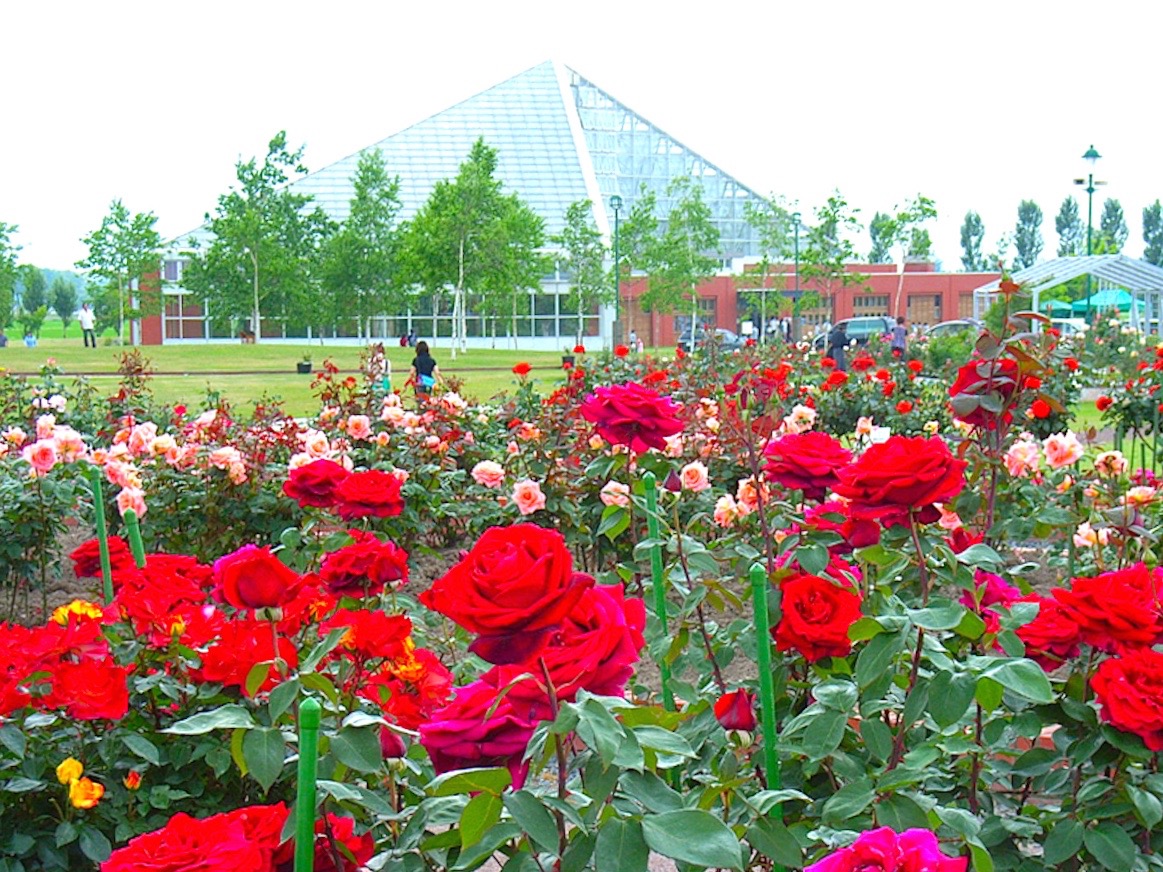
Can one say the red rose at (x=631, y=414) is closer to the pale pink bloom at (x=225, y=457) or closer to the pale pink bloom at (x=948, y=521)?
the pale pink bloom at (x=948, y=521)

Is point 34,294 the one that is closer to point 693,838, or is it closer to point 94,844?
point 94,844

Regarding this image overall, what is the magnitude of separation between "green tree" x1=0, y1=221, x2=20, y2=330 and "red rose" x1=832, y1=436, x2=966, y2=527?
46281 millimetres

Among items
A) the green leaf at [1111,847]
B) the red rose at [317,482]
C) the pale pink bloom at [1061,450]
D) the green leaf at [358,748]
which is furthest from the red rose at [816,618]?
the pale pink bloom at [1061,450]

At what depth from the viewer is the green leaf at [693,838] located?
98 centimetres

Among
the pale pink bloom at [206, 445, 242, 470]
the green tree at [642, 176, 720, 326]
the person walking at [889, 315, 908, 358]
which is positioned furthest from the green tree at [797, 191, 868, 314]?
the pale pink bloom at [206, 445, 242, 470]

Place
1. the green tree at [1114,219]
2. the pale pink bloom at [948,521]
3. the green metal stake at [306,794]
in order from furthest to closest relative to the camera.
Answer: the green tree at [1114,219] → the pale pink bloom at [948,521] → the green metal stake at [306,794]

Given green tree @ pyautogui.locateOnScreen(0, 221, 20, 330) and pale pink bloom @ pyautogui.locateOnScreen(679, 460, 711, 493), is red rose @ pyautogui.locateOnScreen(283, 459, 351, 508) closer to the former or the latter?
pale pink bloom @ pyautogui.locateOnScreen(679, 460, 711, 493)

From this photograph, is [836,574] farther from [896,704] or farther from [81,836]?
[81,836]

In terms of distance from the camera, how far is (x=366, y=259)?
41.2 metres

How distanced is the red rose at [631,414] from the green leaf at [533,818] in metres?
1.21

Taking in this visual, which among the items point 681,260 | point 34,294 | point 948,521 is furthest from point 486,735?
point 34,294

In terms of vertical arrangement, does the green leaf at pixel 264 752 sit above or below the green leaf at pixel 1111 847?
above

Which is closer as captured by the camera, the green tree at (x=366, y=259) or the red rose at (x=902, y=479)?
the red rose at (x=902, y=479)

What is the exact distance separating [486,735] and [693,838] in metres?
0.20
